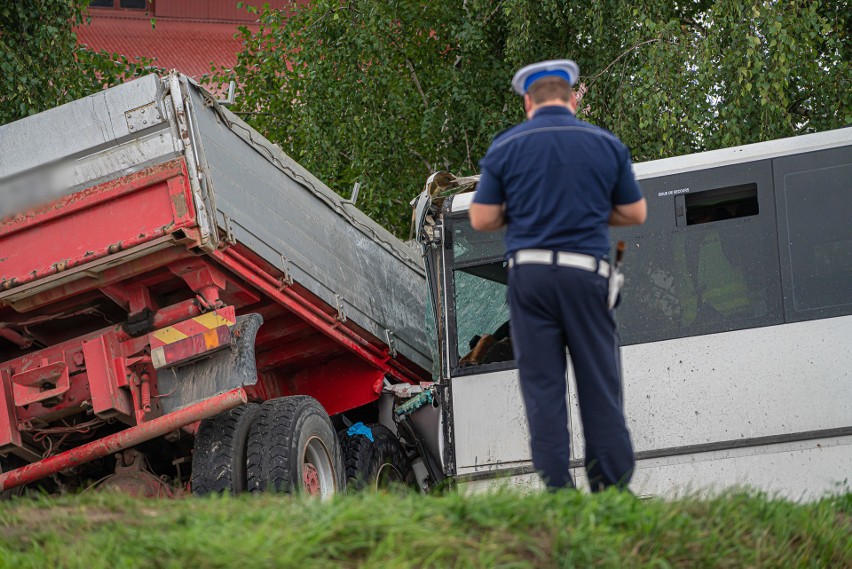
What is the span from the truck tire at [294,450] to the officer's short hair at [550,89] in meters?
3.00

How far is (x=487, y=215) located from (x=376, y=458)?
13.8 feet

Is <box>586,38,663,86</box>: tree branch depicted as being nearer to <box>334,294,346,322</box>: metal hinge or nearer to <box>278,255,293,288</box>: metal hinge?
<box>334,294,346,322</box>: metal hinge

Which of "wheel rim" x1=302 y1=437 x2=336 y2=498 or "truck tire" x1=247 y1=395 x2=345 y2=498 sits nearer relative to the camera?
"truck tire" x1=247 y1=395 x2=345 y2=498

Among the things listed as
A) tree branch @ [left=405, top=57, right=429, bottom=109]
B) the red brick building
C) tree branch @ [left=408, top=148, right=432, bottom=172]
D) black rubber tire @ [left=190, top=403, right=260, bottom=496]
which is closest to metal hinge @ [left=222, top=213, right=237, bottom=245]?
black rubber tire @ [left=190, top=403, right=260, bottom=496]

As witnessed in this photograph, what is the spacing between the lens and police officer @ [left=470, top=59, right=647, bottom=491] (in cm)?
505

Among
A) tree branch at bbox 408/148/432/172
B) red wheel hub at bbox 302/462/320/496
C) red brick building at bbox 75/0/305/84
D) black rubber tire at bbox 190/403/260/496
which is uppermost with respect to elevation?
red brick building at bbox 75/0/305/84

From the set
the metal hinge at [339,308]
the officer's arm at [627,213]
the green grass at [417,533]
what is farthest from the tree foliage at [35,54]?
the officer's arm at [627,213]

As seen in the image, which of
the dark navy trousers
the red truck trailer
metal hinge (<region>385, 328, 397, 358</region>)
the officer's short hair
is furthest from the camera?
metal hinge (<region>385, 328, 397, 358</region>)

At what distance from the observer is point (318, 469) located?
8.19 meters

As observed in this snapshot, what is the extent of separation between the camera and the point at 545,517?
13.6ft

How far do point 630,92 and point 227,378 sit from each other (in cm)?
599

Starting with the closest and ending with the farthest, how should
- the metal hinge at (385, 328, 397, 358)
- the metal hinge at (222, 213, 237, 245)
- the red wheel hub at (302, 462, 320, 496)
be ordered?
the metal hinge at (222, 213, 237, 245) < the red wheel hub at (302, 462, 320, 496) < the metal hinge at (385, 328, 397, 358)

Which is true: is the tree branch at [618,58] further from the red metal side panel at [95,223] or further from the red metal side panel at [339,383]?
the red metal side panel at [95,223]

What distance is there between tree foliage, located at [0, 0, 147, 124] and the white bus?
6434 mm
